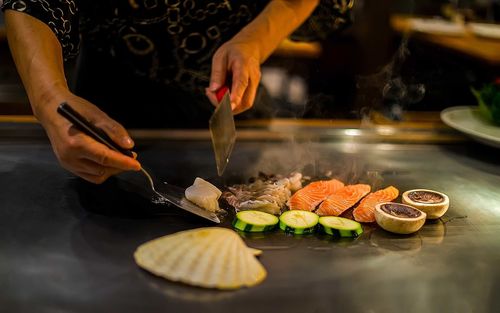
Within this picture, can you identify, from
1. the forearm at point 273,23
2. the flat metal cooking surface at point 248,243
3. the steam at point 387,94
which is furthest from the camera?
the steam at point 387,94

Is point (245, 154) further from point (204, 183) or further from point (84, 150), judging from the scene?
point (84, 150)

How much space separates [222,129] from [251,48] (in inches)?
16.5

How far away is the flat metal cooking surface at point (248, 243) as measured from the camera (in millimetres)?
1308

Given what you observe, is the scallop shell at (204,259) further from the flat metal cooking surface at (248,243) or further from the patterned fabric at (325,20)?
the patterned fabric at (325,20)

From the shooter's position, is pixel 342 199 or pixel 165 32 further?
pixel 165 32

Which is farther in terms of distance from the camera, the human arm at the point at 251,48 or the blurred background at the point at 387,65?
the blurred background at the point at 387,65

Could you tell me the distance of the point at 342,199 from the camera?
6.03ft

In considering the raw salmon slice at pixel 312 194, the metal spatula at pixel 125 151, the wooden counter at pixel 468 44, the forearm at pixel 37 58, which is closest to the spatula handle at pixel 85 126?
the metal spatula at pixel 125 151

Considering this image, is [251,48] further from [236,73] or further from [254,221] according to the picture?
[254,221]

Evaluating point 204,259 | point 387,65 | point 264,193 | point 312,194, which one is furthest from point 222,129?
point 387,65

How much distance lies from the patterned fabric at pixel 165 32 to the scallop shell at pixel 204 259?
3.66 ft

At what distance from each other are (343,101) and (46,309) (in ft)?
16.9

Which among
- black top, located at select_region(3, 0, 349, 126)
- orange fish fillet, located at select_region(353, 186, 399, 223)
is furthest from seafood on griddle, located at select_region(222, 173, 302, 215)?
black top, located at select_region(3, 0, 349, 126)

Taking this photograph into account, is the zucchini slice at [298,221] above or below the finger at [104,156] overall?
below
